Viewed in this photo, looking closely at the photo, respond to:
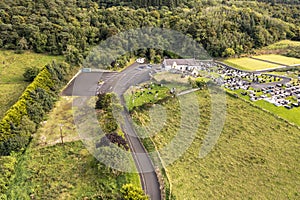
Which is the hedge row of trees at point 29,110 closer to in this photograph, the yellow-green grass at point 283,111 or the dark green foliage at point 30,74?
the dark green foliage at point 30,74

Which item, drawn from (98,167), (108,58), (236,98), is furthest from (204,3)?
(98,167)

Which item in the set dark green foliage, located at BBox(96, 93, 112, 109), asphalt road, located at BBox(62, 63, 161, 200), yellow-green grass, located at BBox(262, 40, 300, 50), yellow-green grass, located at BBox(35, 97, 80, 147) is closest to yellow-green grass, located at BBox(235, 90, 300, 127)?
asphalt road, located at BBox(62, 63, 161, 200)

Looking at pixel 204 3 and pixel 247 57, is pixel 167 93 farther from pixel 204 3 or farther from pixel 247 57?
pixel 204 3

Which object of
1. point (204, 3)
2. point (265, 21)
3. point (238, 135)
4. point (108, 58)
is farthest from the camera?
point (204, 3)

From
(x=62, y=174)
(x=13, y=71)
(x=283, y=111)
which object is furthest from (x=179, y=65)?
(x=62, y=174)

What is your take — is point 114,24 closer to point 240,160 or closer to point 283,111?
point 283,111
